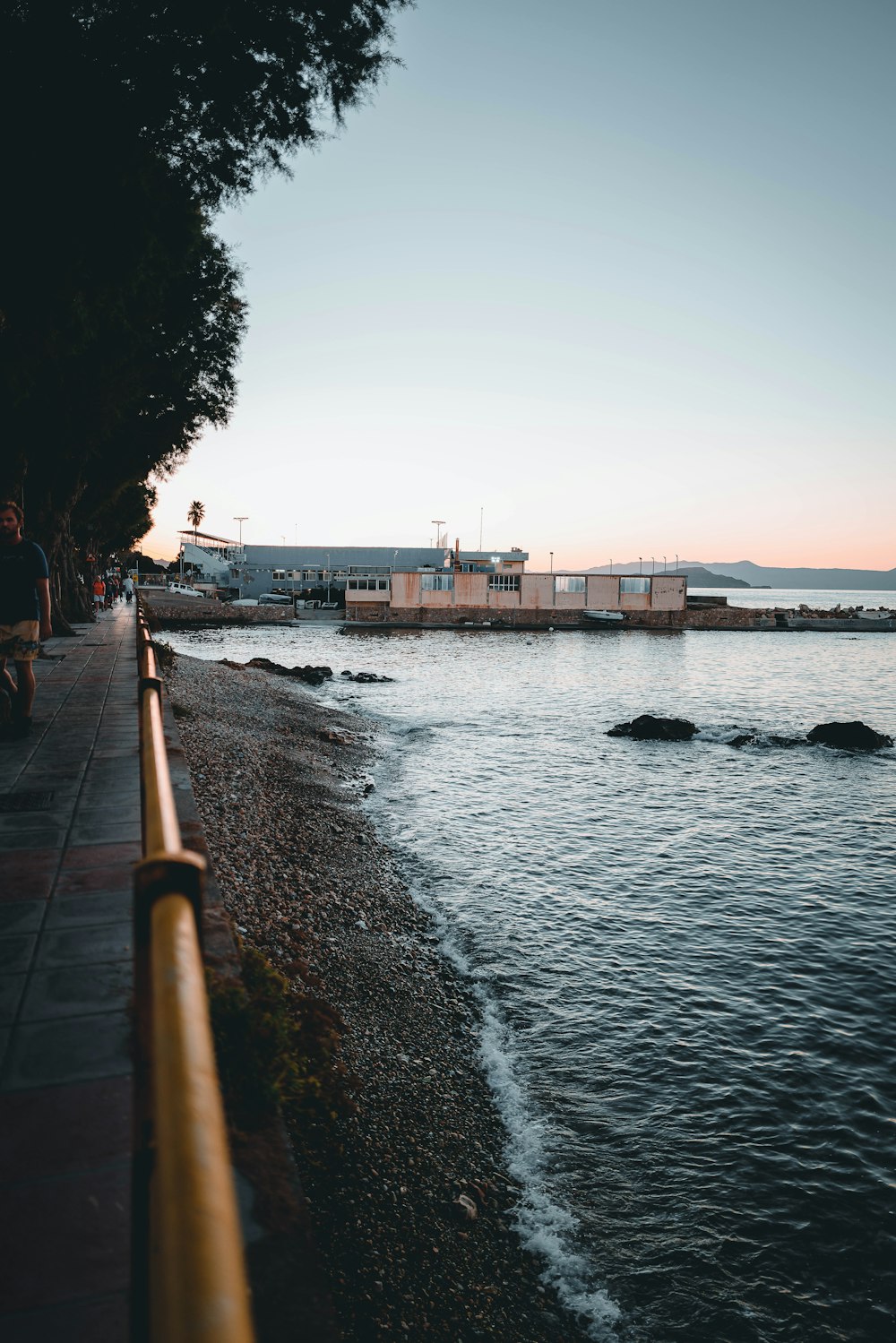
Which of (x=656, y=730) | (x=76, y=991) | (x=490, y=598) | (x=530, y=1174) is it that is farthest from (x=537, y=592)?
(x=76, y=991)

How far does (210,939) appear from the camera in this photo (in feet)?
16.2

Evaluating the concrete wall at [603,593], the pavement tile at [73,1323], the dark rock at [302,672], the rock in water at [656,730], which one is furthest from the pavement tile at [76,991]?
the concrete wall at [603,593]

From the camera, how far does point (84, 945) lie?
14.7ft

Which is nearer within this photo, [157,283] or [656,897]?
[656,897]

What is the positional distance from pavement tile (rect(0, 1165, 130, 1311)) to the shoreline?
2267 millimetres

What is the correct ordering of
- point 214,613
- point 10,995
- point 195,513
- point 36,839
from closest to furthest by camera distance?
point 10,995
point 36,839
point 214,613
point 195,513

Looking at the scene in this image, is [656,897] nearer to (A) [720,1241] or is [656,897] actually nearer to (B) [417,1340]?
(A) [720,1241]

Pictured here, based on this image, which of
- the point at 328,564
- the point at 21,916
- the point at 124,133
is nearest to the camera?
the point at 21,916

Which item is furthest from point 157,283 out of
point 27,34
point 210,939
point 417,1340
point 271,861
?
point 417,1340

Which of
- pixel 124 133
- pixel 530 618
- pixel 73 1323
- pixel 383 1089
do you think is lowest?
pixel 383 1089

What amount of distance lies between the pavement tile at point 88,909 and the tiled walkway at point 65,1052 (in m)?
0.01

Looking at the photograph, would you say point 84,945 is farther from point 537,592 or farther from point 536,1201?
point 537,592

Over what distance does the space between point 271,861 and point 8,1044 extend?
6792 mm

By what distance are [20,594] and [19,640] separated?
0.53m
